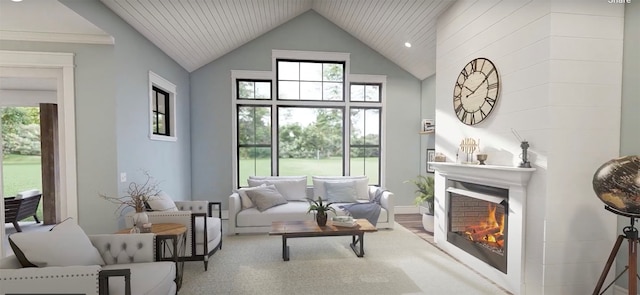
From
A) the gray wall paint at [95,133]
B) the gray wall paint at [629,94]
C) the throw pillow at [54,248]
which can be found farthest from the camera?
the gray wall paint at [95,133]

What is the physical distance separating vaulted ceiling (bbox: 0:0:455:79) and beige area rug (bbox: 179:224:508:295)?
2.83 m

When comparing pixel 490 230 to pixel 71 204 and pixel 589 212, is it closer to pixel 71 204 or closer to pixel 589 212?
pixel 589 212

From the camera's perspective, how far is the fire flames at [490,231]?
2.88m

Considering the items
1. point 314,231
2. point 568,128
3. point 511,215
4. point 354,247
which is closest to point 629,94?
point 568,128

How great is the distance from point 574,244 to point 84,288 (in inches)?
144

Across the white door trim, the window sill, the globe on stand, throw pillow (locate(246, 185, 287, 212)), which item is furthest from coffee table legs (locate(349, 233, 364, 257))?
the white door trim

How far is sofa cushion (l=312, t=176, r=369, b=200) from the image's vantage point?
5103mm

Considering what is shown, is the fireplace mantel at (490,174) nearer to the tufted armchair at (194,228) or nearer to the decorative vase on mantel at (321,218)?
the decorative vase on mantel at (321,218)

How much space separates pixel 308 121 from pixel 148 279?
404 centimetres

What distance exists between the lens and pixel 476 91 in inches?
124

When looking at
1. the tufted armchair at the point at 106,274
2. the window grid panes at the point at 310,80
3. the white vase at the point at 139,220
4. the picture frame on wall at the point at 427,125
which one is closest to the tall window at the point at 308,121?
the window grid panes at the point at 310,80

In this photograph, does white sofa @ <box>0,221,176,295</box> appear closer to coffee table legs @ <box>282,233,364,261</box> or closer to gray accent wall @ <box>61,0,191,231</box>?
gray accent wall @ <box>61,0,191,231</box>

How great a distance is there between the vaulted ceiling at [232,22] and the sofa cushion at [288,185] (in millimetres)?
2370

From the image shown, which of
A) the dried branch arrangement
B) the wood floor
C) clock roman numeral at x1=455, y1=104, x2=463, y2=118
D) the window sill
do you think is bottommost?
the wood floor
